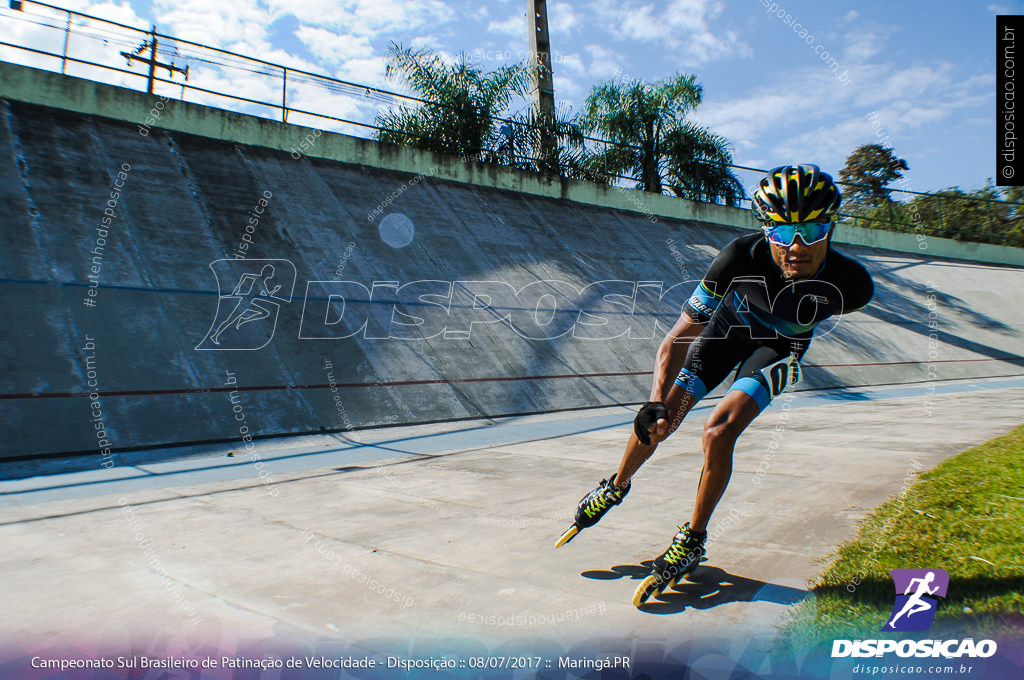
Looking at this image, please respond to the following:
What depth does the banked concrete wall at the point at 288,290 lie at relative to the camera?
6.73 m

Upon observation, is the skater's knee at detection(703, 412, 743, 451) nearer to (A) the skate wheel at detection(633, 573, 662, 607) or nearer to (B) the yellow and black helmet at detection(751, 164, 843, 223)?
(A) the skate wheel at detection(633, 573, 662, 607)

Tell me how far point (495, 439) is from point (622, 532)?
3620 mm

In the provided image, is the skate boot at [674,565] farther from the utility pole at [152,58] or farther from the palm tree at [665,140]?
the palm tree at [665,140]

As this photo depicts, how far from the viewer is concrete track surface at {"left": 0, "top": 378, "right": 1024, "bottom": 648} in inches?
98.8

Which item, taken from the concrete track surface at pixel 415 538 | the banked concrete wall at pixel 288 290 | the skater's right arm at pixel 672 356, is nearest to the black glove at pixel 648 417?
the skater's right arm at pixel 672 356

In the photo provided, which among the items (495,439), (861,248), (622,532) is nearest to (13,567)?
(622,532)

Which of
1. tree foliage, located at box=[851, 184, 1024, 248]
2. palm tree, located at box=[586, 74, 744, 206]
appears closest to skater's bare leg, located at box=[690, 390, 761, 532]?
palm tree, located at box=[586, 74, 744, 206]

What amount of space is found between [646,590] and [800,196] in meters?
1.75

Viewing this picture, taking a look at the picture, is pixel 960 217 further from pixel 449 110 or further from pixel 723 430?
pixel 723 430

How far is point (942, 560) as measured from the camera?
2785 mm

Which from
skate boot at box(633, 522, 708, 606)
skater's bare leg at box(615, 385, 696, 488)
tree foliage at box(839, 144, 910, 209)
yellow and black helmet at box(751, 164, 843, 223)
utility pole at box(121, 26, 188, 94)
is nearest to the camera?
skate boot at box(633, 522, 708, 606)

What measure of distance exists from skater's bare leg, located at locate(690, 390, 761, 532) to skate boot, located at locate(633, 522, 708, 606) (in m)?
0.06

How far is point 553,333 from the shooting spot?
10594 millimetres
